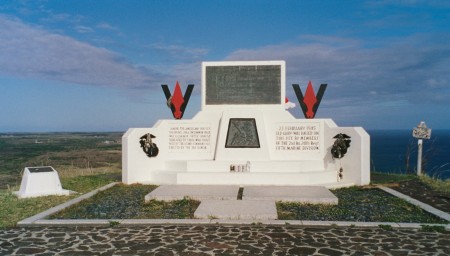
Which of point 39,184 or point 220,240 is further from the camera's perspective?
point 39,184

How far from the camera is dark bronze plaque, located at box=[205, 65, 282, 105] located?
13.1m

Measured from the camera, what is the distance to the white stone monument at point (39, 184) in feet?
33.6

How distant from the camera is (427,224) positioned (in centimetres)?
675

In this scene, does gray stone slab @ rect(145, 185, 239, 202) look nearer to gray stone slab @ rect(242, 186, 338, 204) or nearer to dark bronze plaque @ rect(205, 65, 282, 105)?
gray stone slab @ rect(242, 186, 338, 204)

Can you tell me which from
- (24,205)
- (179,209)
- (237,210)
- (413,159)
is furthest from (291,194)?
(413,159)

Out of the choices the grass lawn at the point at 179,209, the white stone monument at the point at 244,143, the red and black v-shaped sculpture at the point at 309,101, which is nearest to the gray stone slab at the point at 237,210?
the grass lawn at the point at 179,209

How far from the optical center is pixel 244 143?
40.5ft

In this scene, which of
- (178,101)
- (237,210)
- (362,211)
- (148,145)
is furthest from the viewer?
(178,101)

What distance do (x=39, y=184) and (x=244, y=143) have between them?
6.00m

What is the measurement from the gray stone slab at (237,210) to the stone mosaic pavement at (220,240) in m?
0.48

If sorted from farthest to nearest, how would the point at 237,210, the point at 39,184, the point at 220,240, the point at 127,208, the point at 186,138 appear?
the point at 186,138 < the point at 39,184 < the point at 127,208 < the point at 237,210 < the point at 220,240

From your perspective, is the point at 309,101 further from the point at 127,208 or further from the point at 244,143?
the point at 127,208

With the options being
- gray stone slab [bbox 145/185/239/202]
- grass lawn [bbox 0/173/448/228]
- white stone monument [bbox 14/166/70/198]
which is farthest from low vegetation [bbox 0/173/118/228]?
gray stone slab [bbox 145/185/239/202]

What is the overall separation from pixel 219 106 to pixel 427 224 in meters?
7.89
